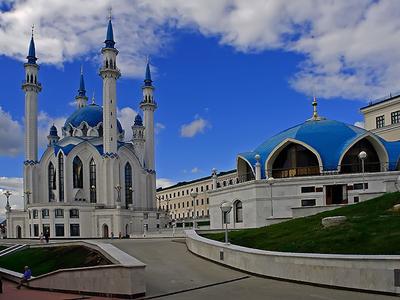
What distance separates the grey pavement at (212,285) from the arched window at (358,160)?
24.7 meters

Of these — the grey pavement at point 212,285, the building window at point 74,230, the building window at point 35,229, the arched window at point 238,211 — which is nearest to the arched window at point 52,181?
the building window at point 35,229

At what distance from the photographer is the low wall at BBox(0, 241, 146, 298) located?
51.5 feet

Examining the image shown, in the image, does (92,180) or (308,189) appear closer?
(308,189)

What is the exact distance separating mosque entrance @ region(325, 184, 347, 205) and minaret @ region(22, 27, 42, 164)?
5027 centimetres

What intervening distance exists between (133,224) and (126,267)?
55.1 metres

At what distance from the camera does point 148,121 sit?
82.8 m

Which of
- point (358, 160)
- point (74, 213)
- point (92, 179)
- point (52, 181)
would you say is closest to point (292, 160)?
point (358, 160)

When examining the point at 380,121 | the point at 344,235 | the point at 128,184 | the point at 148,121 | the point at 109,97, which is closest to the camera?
the point at 344,235

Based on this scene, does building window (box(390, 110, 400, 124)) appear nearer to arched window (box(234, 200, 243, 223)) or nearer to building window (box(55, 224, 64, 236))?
arched window (box(234, 200, 243, 223))

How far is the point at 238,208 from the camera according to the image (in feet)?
141

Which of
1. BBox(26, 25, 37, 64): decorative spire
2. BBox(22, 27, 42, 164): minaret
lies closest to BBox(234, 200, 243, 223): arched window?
BBox(22, 27, 42, 164): minaret

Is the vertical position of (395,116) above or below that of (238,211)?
above

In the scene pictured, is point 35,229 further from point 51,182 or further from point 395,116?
point 395,116

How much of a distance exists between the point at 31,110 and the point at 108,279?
65.6 meters
